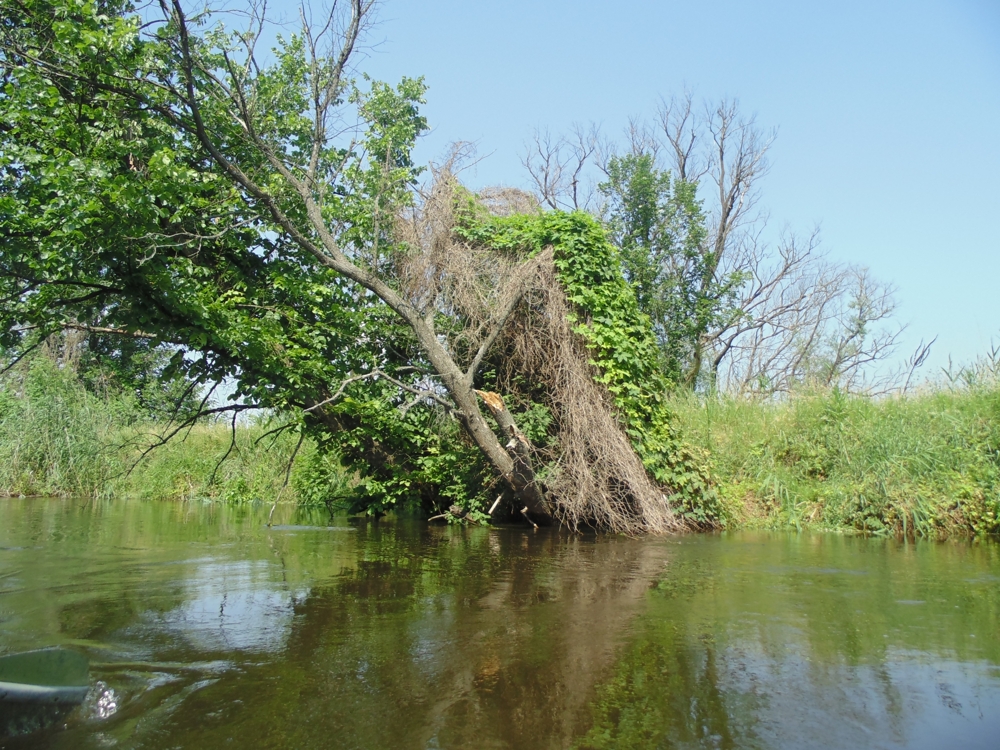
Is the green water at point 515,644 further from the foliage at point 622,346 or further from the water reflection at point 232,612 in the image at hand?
the foliage at point 622,346

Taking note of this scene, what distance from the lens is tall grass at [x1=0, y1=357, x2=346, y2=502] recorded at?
17.9m

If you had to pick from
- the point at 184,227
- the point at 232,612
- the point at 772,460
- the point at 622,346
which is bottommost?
the point at 232,612

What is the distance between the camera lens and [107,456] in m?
18.9

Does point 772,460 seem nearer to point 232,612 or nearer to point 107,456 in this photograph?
point 232,612

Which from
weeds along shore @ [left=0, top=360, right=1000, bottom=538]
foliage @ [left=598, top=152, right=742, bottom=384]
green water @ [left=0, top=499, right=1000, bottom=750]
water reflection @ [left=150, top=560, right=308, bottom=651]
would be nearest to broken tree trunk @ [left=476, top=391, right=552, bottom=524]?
green water @ [left=0, top=499, right=1000, bottom=750]

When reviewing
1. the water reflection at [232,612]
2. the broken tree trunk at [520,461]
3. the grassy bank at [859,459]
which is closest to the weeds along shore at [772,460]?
the grassy bank at [859,459]

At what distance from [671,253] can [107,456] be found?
17.3 meters

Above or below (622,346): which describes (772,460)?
below

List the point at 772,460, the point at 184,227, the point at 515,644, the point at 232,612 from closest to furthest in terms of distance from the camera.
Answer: the point at 515,644 < the point at 232,612 < the point at 184,227 < the point at 772,460

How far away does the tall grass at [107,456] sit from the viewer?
58.8ft

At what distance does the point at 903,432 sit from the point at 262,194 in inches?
422

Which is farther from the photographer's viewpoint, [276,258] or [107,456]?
[107,456]

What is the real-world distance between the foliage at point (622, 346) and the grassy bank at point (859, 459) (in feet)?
3.31

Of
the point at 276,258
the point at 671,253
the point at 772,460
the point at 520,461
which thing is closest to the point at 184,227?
the point at 276,258
